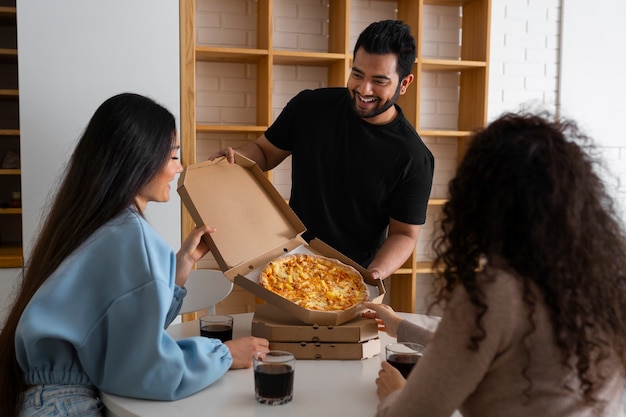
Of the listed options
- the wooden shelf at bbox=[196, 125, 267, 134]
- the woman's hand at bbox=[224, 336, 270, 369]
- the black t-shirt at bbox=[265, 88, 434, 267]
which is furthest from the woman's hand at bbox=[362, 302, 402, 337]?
the wooden shelf at bbox=[196, 125, 267, 134]

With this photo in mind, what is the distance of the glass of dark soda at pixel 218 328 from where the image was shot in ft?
5.29

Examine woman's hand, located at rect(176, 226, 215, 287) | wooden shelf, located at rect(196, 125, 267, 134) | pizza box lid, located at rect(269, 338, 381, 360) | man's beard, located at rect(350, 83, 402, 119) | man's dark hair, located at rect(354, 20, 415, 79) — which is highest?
man's dark hair, located at rect(354, 20, 415, 79)

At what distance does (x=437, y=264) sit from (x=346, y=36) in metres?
2.45

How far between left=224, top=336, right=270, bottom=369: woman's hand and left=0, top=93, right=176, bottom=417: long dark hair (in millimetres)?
396

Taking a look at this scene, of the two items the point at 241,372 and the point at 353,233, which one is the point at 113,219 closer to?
the point at 241,372

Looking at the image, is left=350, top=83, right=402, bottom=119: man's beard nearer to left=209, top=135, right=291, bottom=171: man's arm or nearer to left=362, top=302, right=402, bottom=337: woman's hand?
left=209, top=135, right=291, bottom=171: man's arm

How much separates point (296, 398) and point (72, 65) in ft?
6.83

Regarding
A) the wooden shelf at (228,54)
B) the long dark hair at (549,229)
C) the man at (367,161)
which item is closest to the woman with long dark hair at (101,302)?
the long dark hair at (549,229)

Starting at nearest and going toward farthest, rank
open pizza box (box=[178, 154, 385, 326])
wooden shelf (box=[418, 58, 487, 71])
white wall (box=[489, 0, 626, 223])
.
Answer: open pizza box (box=[178, 154, 385, 326]) < wooden shelf (box=[418, 58, 487, 71]) < white wall (box=[489, 0, 626, 223])

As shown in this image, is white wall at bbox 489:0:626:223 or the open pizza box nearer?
the open pizza box

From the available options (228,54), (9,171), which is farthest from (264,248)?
(9,171)

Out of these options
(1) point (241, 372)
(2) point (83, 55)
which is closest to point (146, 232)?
(1) point (241, 372)

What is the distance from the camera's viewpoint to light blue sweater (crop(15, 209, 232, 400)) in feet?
4.06

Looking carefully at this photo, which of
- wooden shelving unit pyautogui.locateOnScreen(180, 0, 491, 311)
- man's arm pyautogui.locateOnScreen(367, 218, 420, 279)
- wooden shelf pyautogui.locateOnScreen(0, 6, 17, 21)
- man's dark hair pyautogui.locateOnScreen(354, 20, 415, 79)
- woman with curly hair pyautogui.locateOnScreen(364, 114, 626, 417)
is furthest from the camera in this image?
wooden shelf pyautogui.locateOnScreen(0, 6, 17, 21)
